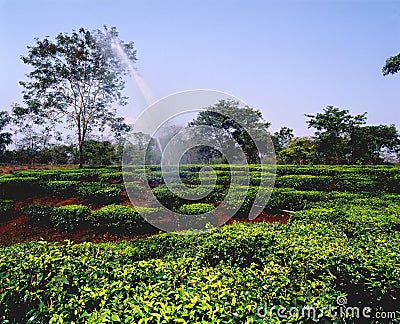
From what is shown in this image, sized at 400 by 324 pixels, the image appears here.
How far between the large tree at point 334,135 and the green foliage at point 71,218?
725 inches

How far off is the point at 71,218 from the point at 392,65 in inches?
630

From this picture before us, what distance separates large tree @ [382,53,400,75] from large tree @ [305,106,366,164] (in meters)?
6.27

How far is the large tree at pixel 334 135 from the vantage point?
20562 mm

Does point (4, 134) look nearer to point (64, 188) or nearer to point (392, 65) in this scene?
point (64, 188)

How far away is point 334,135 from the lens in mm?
20922

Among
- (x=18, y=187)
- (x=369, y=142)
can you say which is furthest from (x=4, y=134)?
(x=369, y=142)

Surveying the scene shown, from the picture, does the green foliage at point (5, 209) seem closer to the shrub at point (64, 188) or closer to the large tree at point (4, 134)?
the shrub at point (64, 188)

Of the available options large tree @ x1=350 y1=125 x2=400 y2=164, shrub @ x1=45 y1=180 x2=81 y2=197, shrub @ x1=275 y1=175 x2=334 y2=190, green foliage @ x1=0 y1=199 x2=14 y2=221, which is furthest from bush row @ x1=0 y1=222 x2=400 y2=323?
large tree @ x1=350 y1=125 x2=400 y2=164

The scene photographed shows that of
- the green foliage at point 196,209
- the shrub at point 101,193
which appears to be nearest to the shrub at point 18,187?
the shrub at point 101,193

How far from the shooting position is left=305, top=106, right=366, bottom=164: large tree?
67.5 ft

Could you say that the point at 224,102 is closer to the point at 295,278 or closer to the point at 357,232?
the point at 357,232

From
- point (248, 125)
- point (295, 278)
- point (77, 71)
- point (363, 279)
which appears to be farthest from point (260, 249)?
point (248, 125)

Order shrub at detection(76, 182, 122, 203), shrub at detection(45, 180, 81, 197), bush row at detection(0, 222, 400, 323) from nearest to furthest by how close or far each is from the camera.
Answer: bush row at detection(0, 222, 400, 323), shrub at detection(76, 182, 122, 203), shrub at detection(45, 180, 81, 197)

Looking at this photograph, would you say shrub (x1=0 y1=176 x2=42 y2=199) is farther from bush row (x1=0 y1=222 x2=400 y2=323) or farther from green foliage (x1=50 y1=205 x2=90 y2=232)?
bush row (x1=0 y1=222 x2=400 y2=323)
